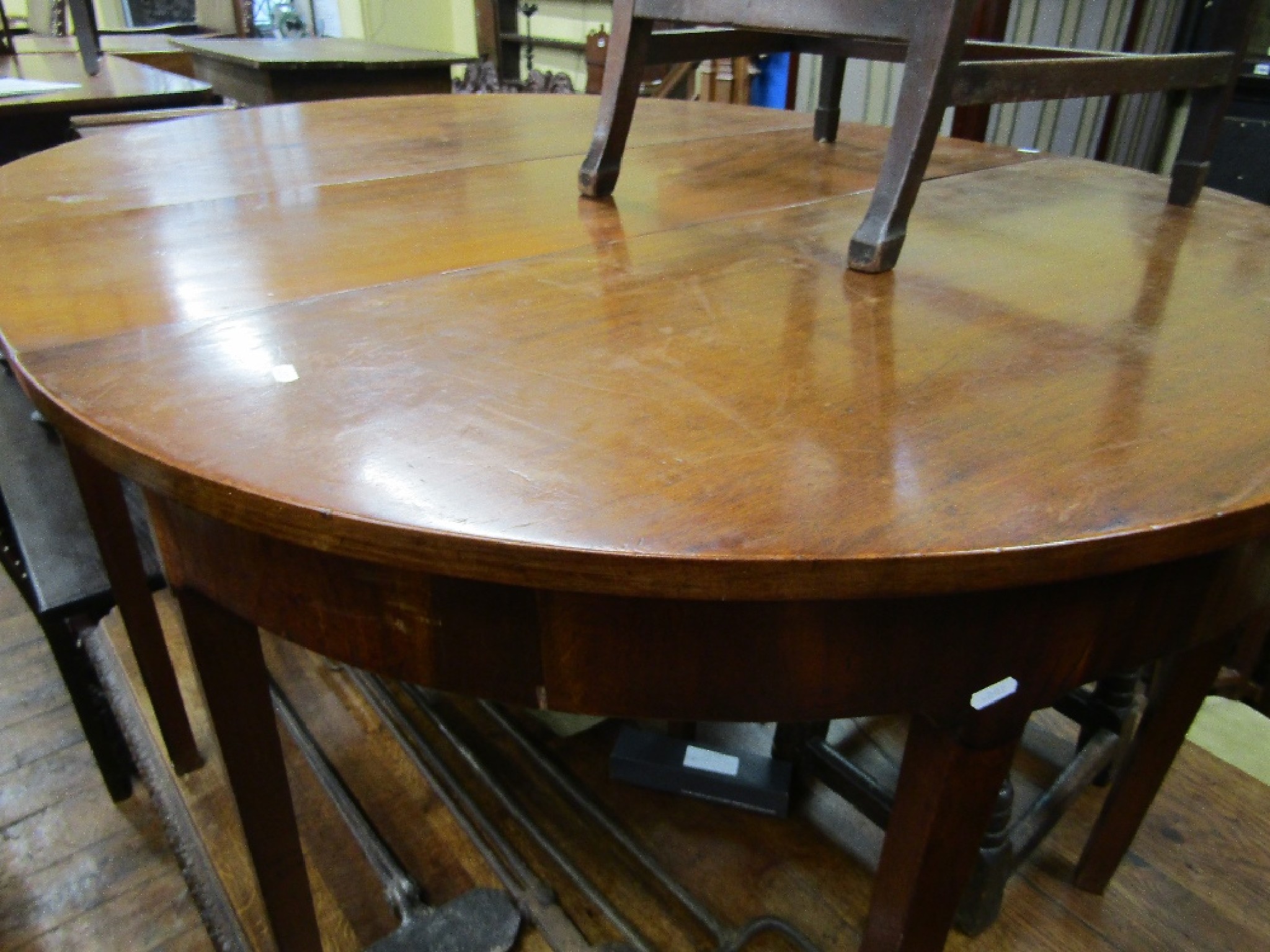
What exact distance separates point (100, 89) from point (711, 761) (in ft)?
6.75

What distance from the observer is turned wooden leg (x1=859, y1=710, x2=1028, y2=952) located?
493 mm

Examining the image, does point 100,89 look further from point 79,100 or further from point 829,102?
point 829,102

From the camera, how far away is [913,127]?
0.72 meters

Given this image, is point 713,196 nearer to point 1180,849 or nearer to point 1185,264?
point 1185,264

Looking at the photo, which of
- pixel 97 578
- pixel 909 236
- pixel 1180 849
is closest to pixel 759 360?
pixel 909 236

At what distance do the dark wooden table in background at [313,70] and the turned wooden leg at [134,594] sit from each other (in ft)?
7.00

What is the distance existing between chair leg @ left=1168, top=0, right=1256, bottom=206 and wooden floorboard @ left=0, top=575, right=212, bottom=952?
136 centimetres

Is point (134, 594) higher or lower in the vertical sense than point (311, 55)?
lower

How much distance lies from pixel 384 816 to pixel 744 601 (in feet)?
2.86

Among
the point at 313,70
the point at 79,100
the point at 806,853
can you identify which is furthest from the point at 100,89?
the point at 806,853

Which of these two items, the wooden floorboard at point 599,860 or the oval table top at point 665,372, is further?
the wooden floorboard at point 599,860

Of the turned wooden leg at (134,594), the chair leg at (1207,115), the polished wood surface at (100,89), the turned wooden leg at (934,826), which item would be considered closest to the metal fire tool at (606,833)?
the turned wooden leg at (134,594)

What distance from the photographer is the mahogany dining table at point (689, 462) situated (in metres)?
0.40

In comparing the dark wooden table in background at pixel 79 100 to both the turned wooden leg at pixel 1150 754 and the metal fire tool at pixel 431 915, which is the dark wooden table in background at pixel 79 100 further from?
the turned wooden leg at pixel 1150 754
